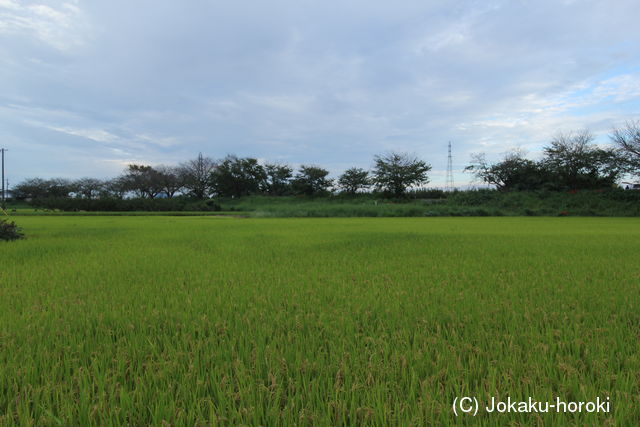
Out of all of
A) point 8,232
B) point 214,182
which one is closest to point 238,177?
point 214,182

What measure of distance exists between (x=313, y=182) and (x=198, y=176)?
21319mm

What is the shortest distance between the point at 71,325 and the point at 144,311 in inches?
18.8

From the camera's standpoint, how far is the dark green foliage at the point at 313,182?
146ft

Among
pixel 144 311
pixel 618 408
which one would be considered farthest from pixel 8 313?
pixel 618 408

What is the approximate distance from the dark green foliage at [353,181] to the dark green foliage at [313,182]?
219 centimetres

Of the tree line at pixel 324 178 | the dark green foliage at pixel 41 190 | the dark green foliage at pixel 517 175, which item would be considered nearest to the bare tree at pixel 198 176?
the tree line at pixel 324 178

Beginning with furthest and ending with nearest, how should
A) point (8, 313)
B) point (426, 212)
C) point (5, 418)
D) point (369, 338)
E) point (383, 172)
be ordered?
point (383, 172) → point (426, 212) → point (8, 313) → point (369, 338) → point (5, 418)

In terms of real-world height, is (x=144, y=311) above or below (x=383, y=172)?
below

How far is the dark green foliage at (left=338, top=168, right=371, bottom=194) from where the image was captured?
42.8 metres

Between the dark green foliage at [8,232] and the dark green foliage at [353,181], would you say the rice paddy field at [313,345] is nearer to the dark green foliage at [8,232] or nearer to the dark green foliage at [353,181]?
the dark green foliage at [8,232]

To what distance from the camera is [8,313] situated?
252 centimetres

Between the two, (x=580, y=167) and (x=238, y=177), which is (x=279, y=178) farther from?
(x=580, y=167)

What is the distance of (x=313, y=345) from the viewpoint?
74.8 inches

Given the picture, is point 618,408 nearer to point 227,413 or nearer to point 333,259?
point 227,413
